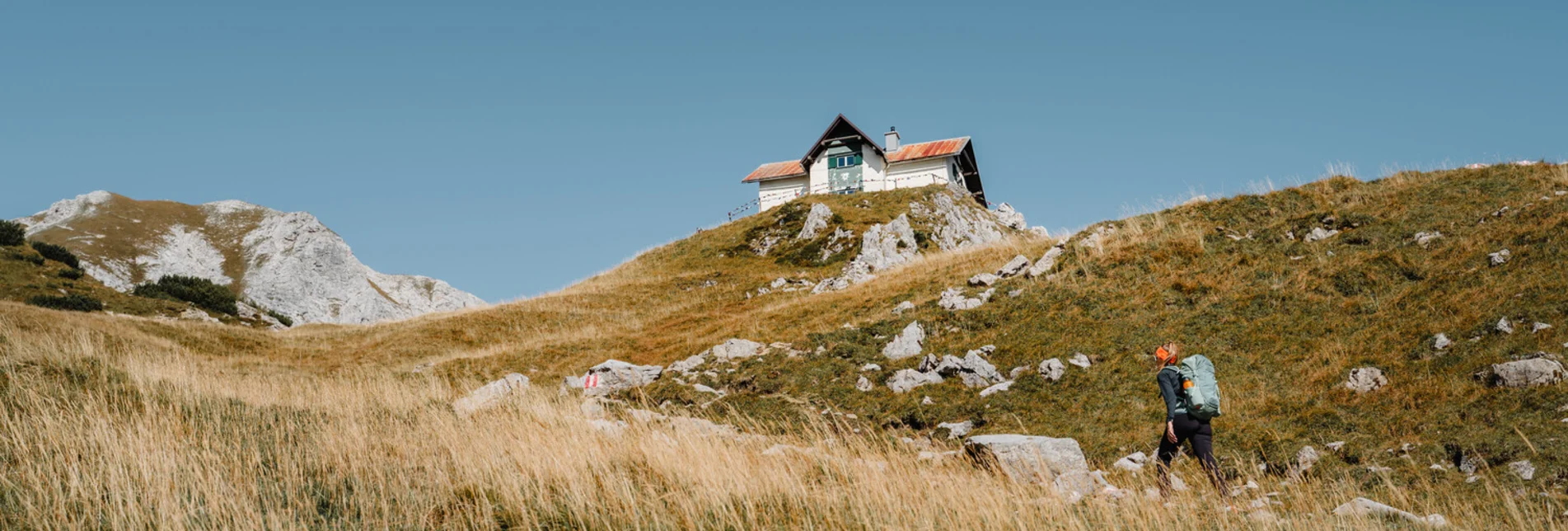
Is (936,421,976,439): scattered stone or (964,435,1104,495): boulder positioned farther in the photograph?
(936,421,976,439): scattered stone

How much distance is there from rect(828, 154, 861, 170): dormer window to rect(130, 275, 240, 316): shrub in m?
50.2

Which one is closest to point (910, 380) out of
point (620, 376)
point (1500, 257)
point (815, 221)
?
point (620, 376)

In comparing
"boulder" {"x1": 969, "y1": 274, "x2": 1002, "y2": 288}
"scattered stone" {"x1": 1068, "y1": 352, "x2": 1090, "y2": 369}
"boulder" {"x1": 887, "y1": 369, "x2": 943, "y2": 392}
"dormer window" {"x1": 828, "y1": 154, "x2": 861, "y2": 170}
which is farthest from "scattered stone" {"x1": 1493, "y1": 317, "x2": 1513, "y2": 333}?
"dormer window" {"x1": 828, "y1": 154, "x2": 861, "y2": 170}

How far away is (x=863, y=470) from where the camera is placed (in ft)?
25.4

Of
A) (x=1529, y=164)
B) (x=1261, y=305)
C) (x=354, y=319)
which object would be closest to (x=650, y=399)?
(x=1261, y=305)

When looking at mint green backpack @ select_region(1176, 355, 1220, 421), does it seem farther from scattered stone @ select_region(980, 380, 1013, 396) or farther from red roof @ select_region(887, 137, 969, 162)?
red roof @ select_region(887, 137, 969, 162)

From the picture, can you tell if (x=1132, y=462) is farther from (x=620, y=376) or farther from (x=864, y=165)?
(x=864, y=165)

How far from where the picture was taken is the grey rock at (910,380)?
59.2ft

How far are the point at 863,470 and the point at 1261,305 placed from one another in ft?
49.4

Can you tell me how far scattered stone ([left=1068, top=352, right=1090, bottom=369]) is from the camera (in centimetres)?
1755

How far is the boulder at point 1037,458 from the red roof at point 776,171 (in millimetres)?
60407

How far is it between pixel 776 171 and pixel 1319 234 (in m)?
53.7

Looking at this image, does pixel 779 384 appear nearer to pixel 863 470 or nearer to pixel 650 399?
pixel 650 399

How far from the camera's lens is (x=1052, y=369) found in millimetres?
17375
